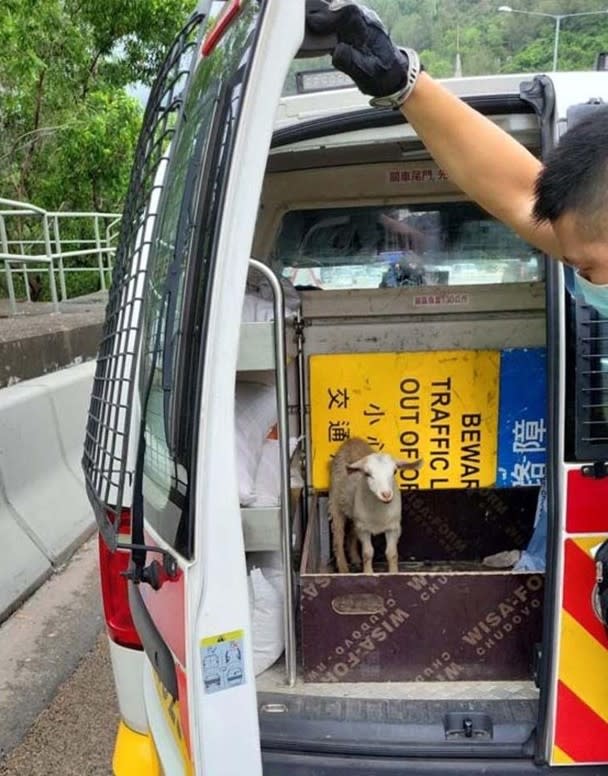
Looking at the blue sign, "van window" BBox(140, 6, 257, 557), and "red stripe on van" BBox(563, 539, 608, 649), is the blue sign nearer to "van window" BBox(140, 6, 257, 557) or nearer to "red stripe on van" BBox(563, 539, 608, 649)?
"red stripe on van" BBox(563, 539, 608, 649)

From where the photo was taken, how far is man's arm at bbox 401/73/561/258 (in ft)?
5.57

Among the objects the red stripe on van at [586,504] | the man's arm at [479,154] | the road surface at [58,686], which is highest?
the man's arm at [479,154]

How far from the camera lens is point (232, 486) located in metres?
1.46

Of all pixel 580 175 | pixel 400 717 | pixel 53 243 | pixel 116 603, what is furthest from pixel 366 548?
pixel 53 243

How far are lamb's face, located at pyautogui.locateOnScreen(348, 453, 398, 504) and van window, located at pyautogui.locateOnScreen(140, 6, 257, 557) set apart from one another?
1.27 metres

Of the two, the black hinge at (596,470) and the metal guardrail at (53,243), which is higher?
the metal guardrail at (53,243)

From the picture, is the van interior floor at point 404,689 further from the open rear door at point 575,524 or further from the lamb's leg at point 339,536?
the lamb's leg at point 339,536

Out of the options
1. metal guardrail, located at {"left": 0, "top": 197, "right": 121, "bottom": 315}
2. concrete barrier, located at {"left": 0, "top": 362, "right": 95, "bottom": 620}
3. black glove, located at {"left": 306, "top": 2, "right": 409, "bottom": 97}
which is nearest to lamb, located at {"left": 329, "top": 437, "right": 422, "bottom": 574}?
black glove, located at {"left": 306, "top": 2, "right": 409, "bottom": 97}

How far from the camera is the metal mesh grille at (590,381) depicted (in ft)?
5.76

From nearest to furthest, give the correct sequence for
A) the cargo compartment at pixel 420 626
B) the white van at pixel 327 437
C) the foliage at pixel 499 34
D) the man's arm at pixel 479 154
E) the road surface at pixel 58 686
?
the white van at pixel 327 437 → the man's arm at pixel 479 154 → the cargo compartment at pixel 420 626 → the foliage at pixel 499 34 → the road surface at pixel 58 686

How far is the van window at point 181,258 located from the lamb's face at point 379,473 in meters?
1.27

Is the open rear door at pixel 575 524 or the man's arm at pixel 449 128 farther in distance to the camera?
the open rear door at pixel 575 524

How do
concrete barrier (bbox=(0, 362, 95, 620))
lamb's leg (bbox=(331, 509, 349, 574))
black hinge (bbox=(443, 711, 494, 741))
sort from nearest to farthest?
black hinge (bbox=(443, 711, 494, 741)) < lamb's leg (bbox=(331, 509, 349, 574)) < concrete barrier (bbox=(0, 362, 95, 620))

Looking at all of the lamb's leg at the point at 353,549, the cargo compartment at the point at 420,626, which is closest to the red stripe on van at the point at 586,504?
the cargo compartment at the point at 420,626
